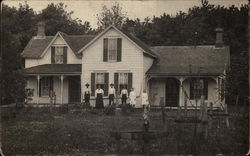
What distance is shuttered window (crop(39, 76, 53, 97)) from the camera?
126 feet

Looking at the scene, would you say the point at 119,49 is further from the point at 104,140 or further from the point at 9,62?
the point at 104,140

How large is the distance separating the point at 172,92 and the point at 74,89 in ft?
26.6

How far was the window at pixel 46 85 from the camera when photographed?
38.3 m

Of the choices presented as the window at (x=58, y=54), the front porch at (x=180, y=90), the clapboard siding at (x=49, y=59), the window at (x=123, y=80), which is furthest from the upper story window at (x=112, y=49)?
the window at (x=58, y=54)

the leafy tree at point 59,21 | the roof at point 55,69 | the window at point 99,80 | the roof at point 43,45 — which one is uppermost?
the leafy tree at point 59,21

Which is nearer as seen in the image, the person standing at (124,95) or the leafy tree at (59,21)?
the person standing at (124,95)

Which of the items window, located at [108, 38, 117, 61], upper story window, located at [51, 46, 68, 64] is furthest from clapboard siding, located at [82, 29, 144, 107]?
upper story window, located at [51, 46, 68, 64]

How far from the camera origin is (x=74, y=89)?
125 feet

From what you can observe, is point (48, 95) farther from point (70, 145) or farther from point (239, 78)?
point (70, 145)

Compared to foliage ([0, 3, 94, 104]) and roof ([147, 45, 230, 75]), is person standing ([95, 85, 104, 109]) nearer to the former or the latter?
roof ([147, 45, 230, 75])

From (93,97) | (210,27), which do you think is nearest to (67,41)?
(93,97)

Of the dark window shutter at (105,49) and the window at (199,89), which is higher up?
the dark window shutter at (105,49)

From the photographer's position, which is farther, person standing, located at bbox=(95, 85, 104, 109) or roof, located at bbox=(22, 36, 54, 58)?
roof, located at bbox=(22, 36, 54, 58)

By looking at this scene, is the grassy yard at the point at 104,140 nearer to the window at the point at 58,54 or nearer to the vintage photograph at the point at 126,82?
the vintage photograph at the point at 126,82
